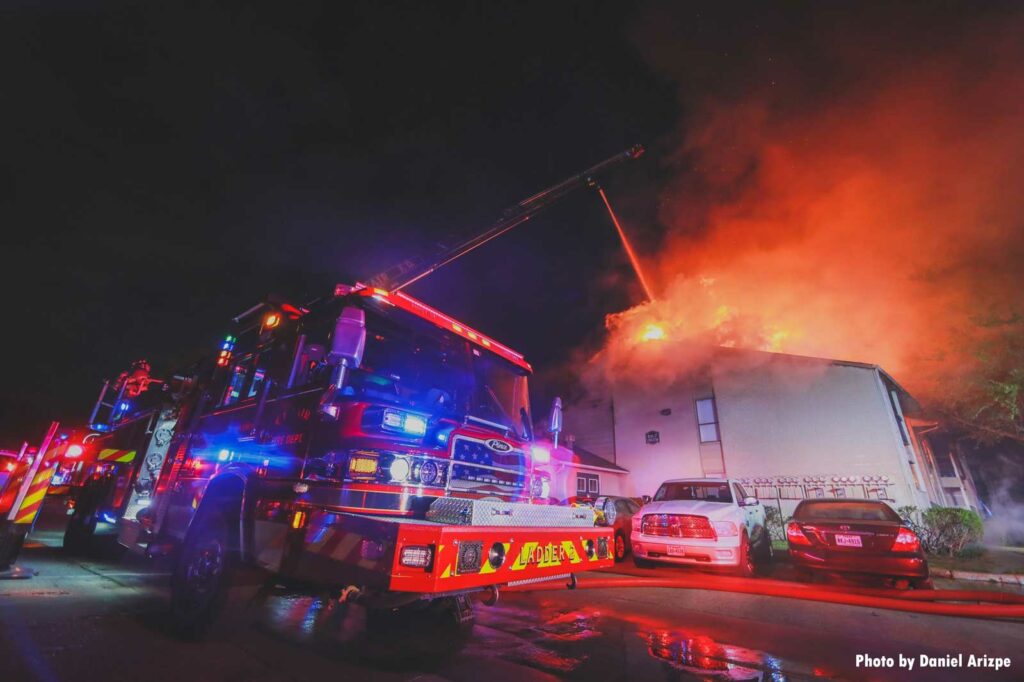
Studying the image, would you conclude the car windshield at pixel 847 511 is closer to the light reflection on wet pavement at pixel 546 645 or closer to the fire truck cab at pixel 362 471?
the light reflection on wet pavement at pixel 546 645

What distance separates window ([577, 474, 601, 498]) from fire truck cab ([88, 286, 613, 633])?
15220 millimetres

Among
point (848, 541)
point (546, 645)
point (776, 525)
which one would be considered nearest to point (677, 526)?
point (848, 541)

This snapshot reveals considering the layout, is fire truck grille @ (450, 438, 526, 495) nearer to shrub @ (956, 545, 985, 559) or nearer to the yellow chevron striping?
the yellow chevron striping

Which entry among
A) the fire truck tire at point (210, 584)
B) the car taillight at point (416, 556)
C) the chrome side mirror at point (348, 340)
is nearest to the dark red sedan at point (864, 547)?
the car taillight at point (416, 556)

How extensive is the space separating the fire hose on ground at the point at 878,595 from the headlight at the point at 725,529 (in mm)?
695

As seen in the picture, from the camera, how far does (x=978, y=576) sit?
7816mm

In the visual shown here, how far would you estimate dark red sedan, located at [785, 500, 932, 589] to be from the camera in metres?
6.35

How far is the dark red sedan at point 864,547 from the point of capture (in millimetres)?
6348

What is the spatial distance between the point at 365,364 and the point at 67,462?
10.5 m

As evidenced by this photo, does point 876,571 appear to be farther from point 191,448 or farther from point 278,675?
point 191,448

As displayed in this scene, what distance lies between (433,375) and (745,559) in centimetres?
672

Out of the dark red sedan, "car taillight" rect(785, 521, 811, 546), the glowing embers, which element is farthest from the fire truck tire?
the glowing embers

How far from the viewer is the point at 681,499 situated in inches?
354

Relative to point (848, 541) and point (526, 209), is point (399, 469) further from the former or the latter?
point (526, 209)
